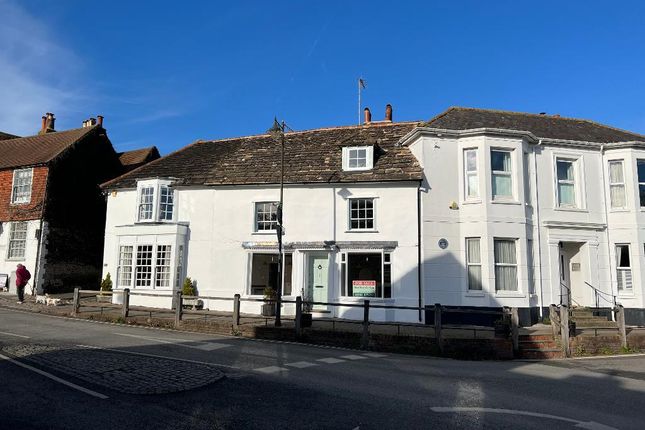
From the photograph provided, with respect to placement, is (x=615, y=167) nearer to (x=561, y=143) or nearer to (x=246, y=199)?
(x=561, y=143)

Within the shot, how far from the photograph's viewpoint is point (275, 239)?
66.6 ft

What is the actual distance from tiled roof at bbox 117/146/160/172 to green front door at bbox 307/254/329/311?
64.4ft

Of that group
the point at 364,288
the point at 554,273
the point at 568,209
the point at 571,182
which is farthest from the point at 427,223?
the point at 571,182

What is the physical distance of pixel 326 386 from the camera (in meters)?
8.46

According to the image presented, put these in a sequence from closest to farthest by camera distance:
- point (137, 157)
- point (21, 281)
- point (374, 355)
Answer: point (374, 355) → point (21, 281) → point (137, 157)

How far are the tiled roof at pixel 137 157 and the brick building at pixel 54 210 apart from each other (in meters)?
4.50

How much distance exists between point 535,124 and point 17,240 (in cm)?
2777

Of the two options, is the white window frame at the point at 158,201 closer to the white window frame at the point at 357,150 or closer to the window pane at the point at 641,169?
Answer: the white window frame at the point at 357,150

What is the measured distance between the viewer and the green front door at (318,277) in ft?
63.6

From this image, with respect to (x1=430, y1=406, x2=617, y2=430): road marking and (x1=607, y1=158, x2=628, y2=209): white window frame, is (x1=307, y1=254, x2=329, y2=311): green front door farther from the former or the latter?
(x1=607, y1=158, x2=628, y2=209): white window frame

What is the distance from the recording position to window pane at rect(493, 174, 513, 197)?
Answer: 727 inches

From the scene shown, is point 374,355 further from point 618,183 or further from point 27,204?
point 27,204

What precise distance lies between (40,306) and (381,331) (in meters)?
15.5

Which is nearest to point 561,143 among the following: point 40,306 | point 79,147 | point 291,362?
point 291,362
